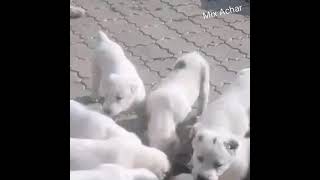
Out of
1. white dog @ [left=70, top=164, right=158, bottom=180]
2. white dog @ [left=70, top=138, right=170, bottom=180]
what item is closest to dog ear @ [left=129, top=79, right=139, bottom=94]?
white dog @ [left=70, top=138, right=170, bottom=180]

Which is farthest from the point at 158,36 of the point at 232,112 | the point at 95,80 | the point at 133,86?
the point at 232,112

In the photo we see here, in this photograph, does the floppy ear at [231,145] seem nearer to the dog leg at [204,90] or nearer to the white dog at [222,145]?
the white dog at [222,145]

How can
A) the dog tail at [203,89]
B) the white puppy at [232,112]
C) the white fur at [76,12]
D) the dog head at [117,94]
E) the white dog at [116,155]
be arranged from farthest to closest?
the white fur at [76,12] < the dog tail at [203,89] < the dog head at [117,94] < the white puppy at [232,112] < the white dog at [116,155]

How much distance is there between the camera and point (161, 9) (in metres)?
3.04

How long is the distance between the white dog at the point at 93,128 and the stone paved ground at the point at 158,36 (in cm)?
59

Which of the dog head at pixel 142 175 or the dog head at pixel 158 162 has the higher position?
the dog head at pixel 142 175

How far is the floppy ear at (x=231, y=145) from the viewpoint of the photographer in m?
1.64

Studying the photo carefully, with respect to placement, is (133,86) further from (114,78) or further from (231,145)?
(231,145)

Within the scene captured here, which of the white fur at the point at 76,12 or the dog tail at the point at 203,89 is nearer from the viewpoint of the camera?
the dog tail at the point at 203,89

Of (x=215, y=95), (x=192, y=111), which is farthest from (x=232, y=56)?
(x=192, y=111)

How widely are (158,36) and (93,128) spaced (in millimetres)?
1217

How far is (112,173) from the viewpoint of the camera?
4.90 feet

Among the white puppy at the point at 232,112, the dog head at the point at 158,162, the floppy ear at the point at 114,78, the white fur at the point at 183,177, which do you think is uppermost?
the floppy ear at the point at 114,78

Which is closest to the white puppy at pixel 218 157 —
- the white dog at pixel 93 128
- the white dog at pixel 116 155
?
the white dog at pixel 116 155
